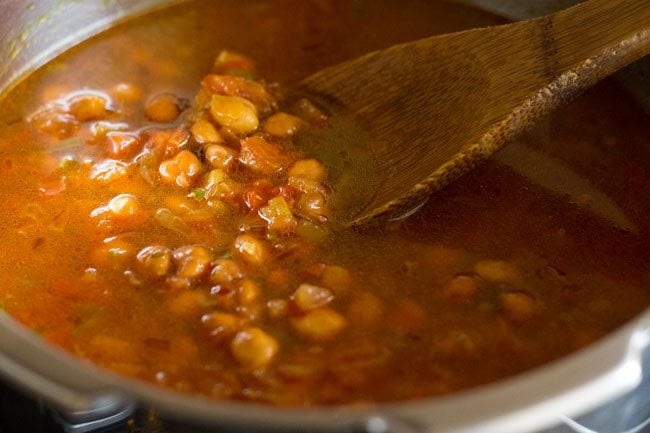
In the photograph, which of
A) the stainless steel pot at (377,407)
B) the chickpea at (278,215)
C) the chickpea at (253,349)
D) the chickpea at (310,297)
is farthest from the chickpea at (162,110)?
the stainless steel pot at (377,407)

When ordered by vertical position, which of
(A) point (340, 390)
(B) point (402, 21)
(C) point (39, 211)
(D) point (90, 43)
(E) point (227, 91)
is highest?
(B) point (402, 21)

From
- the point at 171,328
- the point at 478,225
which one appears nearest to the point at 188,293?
the point at 171,328

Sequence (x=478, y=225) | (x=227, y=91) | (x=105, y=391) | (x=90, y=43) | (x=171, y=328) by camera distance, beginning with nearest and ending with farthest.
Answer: (x=105, y=391) < (x=171, y=328) < (x=478, y=225) < (x=227, y=91) < (x=90, y=43)

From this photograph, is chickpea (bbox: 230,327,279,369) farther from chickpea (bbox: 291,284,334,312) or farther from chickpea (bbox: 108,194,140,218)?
chickpea (bbox: 108,194,140,218)

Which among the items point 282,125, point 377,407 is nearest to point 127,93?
point 282,125

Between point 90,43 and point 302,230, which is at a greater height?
point 90,43

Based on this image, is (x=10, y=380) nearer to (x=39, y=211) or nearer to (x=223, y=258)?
(x=223, y=258)

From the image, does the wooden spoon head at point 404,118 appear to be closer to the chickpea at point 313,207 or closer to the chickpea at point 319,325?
the chickpea at point 313,207

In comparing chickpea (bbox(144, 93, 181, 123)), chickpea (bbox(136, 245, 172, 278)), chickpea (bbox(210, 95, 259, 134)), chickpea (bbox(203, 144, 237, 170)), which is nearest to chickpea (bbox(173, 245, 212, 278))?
chickpea (bbox(136, 245, 172, 278))
